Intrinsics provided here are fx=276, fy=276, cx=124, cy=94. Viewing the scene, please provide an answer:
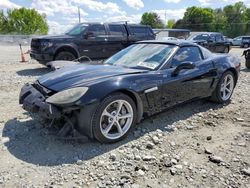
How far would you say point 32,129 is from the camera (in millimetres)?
4320

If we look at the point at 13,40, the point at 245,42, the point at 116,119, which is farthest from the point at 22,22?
the point at 116,119

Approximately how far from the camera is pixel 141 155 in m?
3.57

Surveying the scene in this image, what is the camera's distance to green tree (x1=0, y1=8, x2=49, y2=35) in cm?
7803

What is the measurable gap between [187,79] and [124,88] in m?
1.44

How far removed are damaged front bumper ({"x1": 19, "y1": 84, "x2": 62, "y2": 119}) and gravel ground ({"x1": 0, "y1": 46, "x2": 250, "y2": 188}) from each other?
1.64 feet

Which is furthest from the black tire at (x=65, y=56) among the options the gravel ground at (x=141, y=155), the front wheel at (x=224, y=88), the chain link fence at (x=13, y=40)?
the chain link fence at (x=13, y=40)

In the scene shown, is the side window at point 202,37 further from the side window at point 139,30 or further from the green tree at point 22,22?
the green tree at point 22,22

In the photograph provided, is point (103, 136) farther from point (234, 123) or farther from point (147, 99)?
point (234, 123)

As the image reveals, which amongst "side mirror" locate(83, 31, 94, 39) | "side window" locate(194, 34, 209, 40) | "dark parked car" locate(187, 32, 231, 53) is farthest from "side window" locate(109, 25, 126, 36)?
"side window" locate(194, 34, 209, 40)

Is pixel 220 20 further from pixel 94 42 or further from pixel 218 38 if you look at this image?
pixel 94 42

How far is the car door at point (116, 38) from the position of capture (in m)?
10.9

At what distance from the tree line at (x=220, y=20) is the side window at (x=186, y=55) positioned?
58.7m

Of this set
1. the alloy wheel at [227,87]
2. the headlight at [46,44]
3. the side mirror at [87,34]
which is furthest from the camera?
the side mirror at [87,34]

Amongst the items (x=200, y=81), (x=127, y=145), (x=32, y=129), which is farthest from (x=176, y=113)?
(x=32, y=129)
